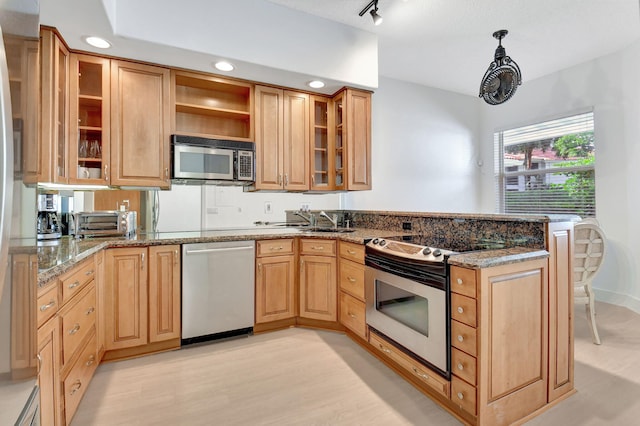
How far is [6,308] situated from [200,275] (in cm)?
201

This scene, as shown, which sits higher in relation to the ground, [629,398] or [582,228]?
[582,228]

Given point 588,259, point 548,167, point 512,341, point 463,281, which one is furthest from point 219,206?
point 548,167

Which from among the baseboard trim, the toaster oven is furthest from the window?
the toaster oven

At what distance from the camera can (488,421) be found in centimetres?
146

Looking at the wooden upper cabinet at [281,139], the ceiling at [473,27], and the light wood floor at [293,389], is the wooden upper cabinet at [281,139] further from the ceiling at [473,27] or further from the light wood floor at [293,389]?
the light wood floor at [293,389]

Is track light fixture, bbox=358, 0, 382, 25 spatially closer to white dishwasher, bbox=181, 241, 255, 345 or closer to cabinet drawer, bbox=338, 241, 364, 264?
cabinet drawer, bbox=338, 241, 364, 264

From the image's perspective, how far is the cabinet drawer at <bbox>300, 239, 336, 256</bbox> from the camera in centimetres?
272

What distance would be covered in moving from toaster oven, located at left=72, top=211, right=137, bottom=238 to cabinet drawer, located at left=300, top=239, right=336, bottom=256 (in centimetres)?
148

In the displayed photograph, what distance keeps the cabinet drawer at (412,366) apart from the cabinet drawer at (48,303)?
1.87 meters

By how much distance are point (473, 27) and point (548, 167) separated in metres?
2.40

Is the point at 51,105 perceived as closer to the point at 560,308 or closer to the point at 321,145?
the point at 321,145

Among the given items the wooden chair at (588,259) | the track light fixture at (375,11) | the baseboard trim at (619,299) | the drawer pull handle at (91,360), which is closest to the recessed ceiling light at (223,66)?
the track light fixture at (375,11)

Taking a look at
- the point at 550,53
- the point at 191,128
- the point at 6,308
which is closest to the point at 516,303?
the point at 6,308

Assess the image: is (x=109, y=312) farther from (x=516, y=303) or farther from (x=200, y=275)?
(x=516, y=303)
